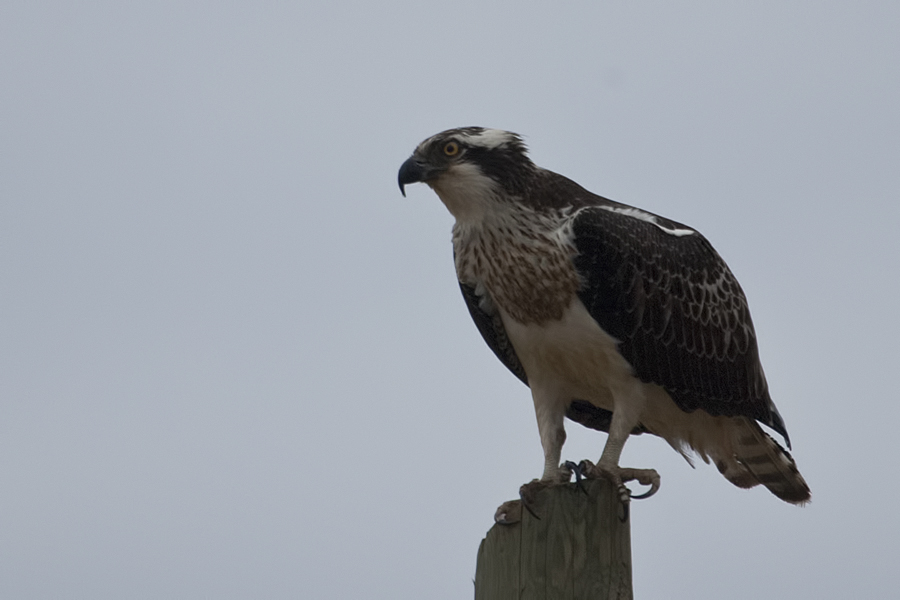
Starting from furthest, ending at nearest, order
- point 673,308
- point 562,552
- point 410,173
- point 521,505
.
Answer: point 673,308
point 410,173
point 521,505
point 562,552

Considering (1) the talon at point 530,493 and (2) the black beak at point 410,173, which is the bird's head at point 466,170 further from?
(1) the talon at point 530,493

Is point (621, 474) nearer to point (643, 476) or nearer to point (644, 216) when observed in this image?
point (643, 476)

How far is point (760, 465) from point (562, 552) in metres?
2.82

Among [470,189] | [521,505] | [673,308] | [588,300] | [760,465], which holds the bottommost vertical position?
[521,505]

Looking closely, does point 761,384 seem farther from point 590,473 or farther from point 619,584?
point 619,584

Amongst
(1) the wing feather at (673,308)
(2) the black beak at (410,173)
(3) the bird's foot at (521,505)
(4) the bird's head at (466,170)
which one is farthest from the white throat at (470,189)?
(3) the bird's foot at (521,505)

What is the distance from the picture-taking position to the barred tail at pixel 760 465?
7.27 metres

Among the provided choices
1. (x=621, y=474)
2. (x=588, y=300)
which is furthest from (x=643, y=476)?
(x=588, y=300)

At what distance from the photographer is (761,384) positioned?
7121 millimetres

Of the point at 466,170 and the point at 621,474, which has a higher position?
the point at 466,170

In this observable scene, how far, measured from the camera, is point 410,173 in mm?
6574

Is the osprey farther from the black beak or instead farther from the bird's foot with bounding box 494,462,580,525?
the bird's foot with bounding box 494,462,580,525

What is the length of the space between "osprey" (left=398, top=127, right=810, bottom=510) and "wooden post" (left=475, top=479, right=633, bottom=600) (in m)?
0.99

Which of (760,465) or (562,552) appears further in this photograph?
(760,465)
